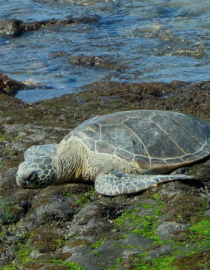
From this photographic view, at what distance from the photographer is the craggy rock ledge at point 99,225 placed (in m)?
4.27

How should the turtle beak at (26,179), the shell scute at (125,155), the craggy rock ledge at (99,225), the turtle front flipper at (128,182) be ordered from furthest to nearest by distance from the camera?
the shell scute at (125,155), the turtle beak at (26,179), the turtle front flipper at (128,182), the craggy rock ledge at (99,225)

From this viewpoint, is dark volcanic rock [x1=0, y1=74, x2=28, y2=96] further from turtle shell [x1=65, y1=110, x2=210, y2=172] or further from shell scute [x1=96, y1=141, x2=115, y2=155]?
shell scute [x1=96, y1=141, x2=115, y2=155]

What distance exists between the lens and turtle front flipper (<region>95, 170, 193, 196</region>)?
5715mm

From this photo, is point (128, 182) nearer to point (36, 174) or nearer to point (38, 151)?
point (36, 174)

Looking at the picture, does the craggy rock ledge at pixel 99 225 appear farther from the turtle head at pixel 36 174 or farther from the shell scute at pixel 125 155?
the shell scute at pixel 125 155

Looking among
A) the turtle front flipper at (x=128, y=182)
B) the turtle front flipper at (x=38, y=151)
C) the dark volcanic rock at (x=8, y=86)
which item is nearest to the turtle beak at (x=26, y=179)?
the turtle front flipper at (x=38, y=151)

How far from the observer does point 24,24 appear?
760 inches

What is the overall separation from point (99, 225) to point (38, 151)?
6.67ft

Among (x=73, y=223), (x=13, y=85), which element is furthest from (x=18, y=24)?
(x=73, y=223)

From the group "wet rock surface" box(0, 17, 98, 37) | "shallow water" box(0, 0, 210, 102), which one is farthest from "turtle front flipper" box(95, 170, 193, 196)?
"wet rock surface" box(0, 17, 98, 37)

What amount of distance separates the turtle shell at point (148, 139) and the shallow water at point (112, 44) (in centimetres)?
528

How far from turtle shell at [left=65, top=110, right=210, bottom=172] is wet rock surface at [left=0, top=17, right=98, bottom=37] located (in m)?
13.2

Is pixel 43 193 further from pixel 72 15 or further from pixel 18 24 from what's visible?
pixel 72 15

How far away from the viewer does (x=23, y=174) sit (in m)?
6.02
